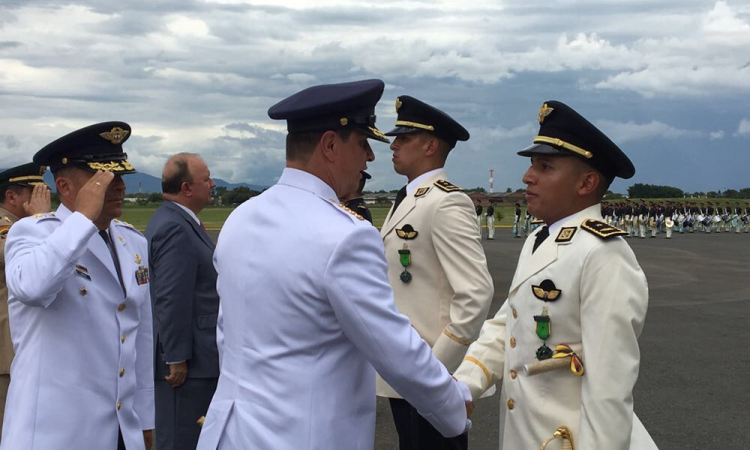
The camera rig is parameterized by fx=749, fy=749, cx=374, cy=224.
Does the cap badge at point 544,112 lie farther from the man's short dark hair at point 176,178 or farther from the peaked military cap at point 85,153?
the man's short dark hair at point 176,178

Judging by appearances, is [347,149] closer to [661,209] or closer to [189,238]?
[189,238]

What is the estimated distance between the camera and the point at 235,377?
→ 2416 mm

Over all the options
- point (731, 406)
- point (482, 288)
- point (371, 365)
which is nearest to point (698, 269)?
point (731, 406)

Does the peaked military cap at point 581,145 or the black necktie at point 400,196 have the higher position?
the peaked military cap at point 581,145

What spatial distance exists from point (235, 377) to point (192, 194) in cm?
300

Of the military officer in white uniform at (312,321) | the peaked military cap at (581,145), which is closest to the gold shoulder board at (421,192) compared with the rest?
the peaked military cap at (581,145)

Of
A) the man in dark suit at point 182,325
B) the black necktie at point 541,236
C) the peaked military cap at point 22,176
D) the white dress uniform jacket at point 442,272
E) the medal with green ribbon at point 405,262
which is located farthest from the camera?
the peaked military cap at point 22,176

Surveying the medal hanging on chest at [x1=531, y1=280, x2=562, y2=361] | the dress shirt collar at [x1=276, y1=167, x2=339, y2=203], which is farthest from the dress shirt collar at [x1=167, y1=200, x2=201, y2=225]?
the medal hanging on chest at [x1=531, y1=280, x2=562, y2=361]

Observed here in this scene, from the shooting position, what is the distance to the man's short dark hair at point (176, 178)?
5191 millimetres

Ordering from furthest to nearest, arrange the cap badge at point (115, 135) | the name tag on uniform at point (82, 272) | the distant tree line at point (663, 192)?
1. the distant tree line at point (663, 192)
2. the cap badge at point (115, 135)
3. the name tag on uniform at point (82, 272)

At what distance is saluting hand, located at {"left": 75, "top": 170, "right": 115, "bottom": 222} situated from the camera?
308cm

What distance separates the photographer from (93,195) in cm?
312

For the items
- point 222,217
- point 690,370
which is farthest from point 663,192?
point 690,370

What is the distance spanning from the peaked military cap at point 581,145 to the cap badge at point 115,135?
1.85 meters
